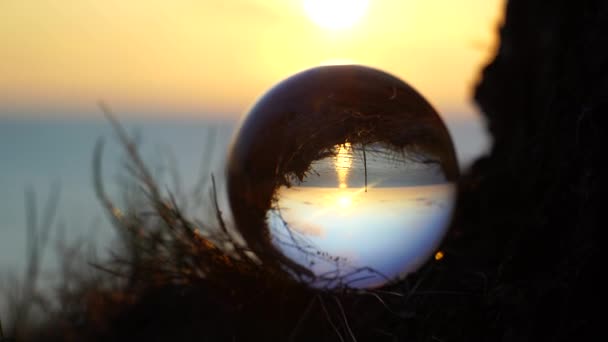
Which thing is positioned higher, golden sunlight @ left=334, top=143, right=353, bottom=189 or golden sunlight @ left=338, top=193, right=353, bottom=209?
golden sunlight @ left=334, top=143, right=353, bottom=189

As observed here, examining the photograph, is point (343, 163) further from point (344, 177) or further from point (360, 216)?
point (360, 216)

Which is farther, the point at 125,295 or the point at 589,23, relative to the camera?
the point at 125,295

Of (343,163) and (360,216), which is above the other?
(343,163)

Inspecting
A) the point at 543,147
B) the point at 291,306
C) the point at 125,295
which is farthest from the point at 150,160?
the point at 543,147

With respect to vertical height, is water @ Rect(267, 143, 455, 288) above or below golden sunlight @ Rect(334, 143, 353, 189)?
below

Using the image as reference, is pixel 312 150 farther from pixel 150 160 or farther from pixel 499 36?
pixel 499 36

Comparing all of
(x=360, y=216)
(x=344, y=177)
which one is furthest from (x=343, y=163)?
(x=360, y=216)

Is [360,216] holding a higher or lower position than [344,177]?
lower

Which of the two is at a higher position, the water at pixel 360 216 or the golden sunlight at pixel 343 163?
the golden sunlight at pixel 343 163
